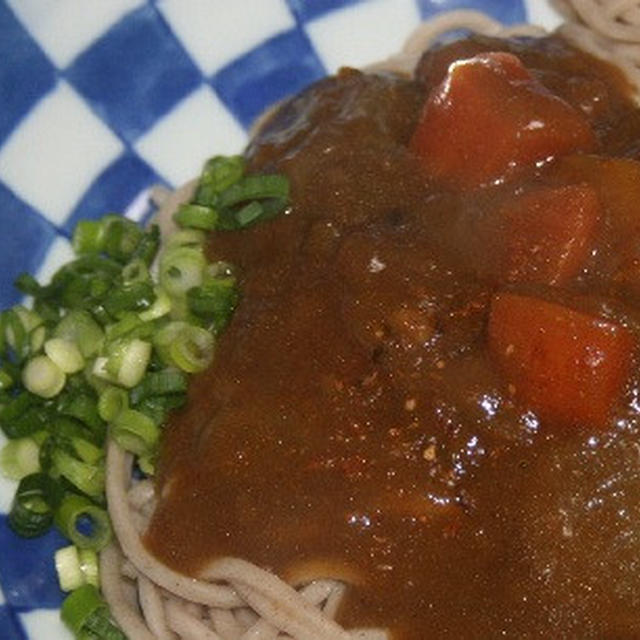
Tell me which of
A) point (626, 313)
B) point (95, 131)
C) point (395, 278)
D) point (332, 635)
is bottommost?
point (332, 635)

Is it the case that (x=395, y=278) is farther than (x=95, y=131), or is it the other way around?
(x=95, y=131)

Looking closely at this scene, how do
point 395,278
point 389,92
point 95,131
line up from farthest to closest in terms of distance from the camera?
point 95,131
point 389,92
point 395,278

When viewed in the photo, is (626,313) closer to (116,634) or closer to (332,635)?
(332,635)

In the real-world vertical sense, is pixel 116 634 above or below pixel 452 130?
below

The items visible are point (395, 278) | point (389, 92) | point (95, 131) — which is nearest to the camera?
point (395, 278)

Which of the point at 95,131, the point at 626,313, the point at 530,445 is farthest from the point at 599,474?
the point at 95,131

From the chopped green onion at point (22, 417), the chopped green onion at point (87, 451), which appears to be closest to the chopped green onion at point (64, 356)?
the chopped green onion at point (22, 417)

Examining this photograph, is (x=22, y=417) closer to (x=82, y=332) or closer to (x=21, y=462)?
(x=21, y=462)
